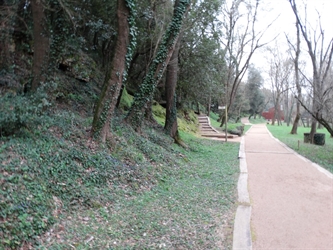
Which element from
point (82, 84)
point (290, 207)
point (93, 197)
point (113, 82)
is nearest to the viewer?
point (93, 197)

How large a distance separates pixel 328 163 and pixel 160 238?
9.83m

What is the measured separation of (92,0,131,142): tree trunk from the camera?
657cm

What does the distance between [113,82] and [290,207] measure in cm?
475

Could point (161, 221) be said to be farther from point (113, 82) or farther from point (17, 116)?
point (113, 82)

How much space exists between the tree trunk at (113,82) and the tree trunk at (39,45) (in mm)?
1669

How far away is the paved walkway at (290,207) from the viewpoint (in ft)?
13.9

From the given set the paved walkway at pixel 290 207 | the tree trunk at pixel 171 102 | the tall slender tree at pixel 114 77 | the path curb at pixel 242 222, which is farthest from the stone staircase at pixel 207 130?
the tall slender tree at pixel 114 77

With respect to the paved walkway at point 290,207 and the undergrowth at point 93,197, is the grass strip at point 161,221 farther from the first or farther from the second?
the paved walkway at point 290,207

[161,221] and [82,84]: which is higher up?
[82,84]

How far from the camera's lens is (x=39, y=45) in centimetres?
693

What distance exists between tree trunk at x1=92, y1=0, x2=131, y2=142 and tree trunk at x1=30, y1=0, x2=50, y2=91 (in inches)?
65.7

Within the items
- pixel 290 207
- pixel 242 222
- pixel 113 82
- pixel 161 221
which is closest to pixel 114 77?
pixel 113 82

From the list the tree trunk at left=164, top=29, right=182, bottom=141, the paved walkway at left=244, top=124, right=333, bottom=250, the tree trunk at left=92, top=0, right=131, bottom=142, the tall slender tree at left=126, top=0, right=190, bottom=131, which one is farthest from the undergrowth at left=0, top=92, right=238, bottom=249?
the tree trunk at left=164, top=29, right=182, bottom=141

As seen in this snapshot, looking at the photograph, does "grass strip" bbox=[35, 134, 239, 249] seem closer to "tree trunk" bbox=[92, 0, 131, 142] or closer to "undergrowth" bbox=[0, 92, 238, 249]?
"undergrowth" bbox=[0, 92, 238, 249]
